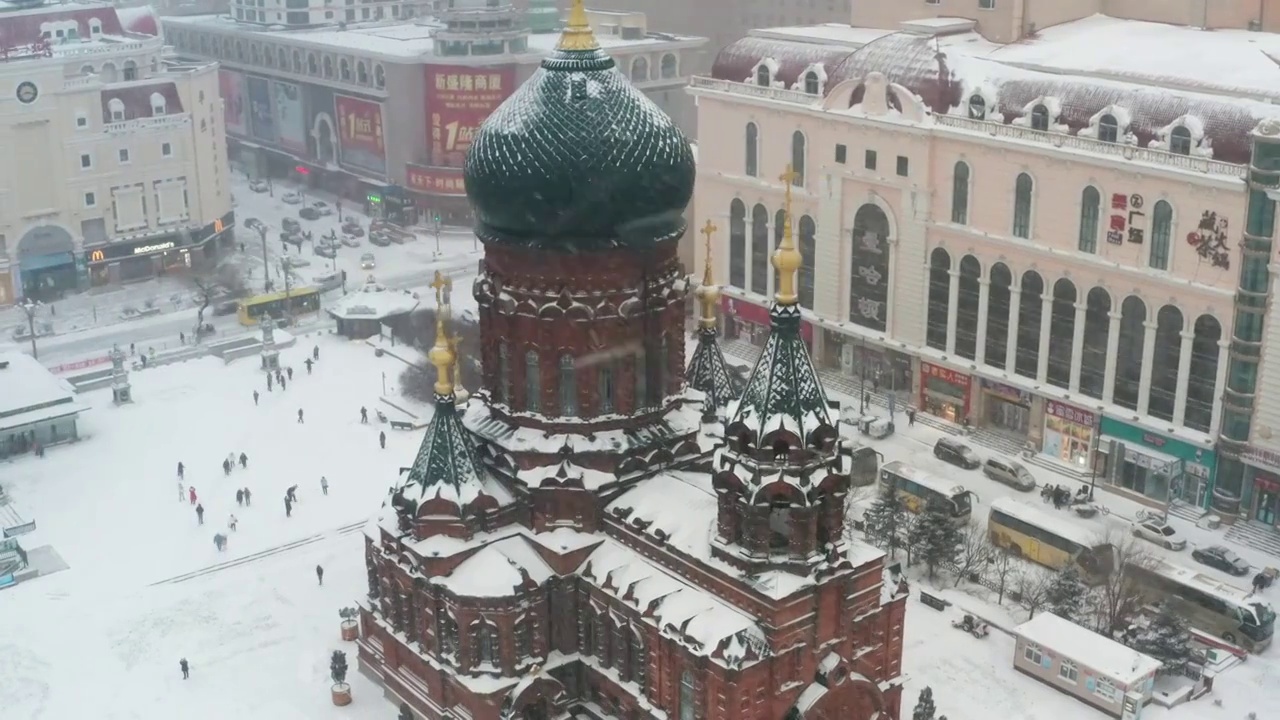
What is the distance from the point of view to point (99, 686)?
5147cm

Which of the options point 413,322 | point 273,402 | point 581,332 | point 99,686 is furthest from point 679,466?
point 413,322

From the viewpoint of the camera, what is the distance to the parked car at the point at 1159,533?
61.9 meters

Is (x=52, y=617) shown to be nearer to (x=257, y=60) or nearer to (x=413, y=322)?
(x=413, y=322)

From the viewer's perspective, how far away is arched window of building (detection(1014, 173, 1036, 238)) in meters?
69.0

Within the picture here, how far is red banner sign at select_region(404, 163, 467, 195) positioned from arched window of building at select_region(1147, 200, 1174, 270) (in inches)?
2735

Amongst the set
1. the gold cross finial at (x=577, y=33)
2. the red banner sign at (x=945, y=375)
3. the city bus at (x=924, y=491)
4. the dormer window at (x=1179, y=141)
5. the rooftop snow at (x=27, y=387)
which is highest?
the gold cross finial at (x=577, y=33)

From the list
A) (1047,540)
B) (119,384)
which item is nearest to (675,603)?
(1047,540)

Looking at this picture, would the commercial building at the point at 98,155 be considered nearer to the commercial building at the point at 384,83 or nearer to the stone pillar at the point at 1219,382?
the commercial building at the point at 384,83

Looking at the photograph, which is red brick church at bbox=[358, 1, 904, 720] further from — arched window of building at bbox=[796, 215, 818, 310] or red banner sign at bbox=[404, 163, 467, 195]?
red banner sign at bbox=[404, 163, 467, 195]

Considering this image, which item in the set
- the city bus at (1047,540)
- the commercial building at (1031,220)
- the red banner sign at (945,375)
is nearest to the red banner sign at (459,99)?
the commercial building at (1031,220)

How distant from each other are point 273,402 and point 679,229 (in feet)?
139

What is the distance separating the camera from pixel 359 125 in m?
129

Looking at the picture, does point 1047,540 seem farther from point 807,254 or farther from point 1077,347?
point 807,254

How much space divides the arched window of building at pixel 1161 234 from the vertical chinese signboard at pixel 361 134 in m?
77.4
